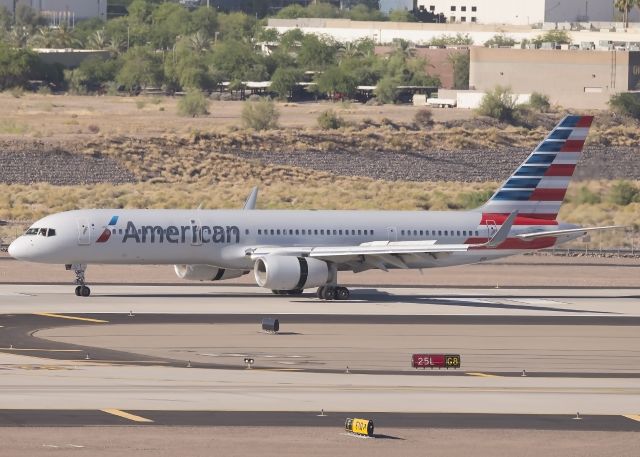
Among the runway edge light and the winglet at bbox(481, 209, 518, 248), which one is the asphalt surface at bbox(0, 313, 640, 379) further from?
the runway edge light

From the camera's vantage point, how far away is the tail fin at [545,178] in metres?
64.5

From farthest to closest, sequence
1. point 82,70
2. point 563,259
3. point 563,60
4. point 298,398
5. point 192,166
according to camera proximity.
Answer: point 82,70 < point 563,60 < point 192,166 < point 563,259 < point 298,398

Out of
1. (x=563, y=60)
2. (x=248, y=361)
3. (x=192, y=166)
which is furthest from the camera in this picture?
(x=563, y=60)

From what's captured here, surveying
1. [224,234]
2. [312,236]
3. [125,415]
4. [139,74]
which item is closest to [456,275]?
[312,236]

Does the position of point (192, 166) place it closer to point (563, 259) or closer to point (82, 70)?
point (563, 259)

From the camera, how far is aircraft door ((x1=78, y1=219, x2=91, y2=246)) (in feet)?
190

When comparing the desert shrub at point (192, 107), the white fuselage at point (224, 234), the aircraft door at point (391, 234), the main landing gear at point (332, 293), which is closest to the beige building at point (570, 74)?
the desert shrub at point (192, 107)

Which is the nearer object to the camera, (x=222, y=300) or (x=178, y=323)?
(x=178, y=323)

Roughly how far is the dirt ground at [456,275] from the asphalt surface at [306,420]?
33130 millimetres

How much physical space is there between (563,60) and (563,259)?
311 ft

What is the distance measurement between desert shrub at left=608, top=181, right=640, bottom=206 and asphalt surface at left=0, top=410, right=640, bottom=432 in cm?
5292

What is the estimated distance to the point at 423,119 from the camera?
140875 millimetres

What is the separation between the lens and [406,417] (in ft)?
108

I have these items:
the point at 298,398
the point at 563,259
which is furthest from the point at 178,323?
the point at 563,259
